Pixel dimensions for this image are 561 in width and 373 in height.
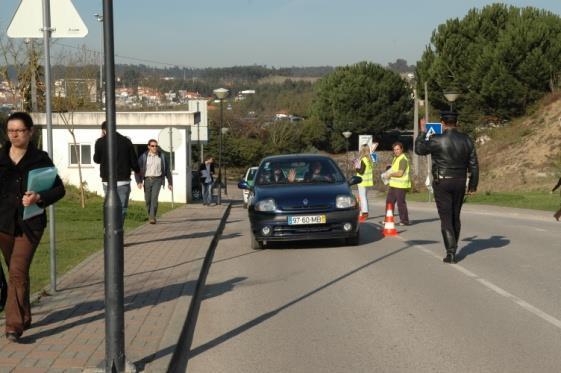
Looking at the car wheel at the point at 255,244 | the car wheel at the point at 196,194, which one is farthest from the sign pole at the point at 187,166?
the car wheel at the point at 255,244

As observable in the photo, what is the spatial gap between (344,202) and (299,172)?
1482mm

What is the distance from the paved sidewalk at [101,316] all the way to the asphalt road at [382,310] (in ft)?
1.07

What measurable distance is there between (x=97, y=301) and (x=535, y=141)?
148 feet

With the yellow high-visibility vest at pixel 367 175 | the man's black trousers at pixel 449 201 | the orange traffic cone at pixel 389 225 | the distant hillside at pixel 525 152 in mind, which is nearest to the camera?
the man's black trousers at pixel 449 201

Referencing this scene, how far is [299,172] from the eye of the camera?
15.1 m

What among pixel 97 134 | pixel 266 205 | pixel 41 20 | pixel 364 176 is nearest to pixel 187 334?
pixel 41 20

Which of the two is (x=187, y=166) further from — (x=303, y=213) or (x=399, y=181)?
(x=303, y=213)

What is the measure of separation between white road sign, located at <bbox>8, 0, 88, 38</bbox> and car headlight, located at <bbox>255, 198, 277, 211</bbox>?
570 centimetres

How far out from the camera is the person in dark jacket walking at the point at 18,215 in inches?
258

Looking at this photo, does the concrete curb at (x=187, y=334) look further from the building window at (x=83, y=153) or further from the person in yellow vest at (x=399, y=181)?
the building window at (x=83, y=153)

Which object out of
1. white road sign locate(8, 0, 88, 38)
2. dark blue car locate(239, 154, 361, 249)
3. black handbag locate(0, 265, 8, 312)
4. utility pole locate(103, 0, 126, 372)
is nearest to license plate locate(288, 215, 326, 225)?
dark blue car locate(239, 154, 361, 249)

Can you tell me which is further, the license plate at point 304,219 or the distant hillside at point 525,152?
the distant hillside at point 525,152

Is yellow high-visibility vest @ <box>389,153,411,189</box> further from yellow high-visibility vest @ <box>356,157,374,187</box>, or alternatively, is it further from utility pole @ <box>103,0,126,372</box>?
utility pole @ <box>103,0,126,372</box>

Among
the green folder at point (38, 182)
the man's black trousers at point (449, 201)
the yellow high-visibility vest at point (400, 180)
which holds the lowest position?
the yellow high-visibility vest at point (400, 180)
